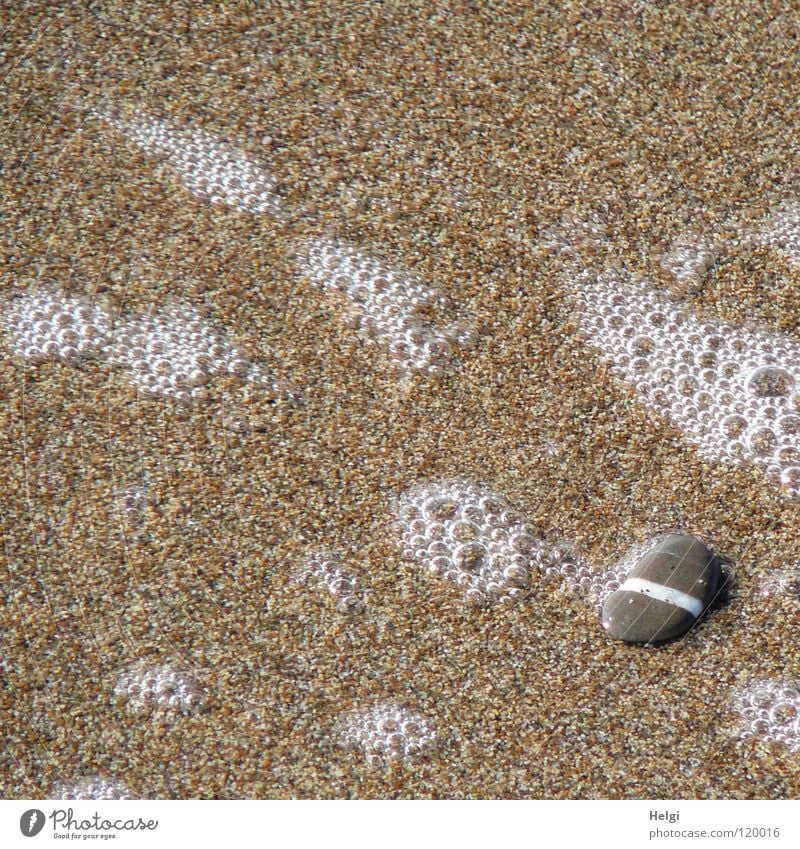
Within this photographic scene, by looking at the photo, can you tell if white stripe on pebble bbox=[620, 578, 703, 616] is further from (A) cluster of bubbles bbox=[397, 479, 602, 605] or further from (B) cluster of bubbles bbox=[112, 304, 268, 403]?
(B) cluster of bubbles bbox=[112, 304, 268, 403]

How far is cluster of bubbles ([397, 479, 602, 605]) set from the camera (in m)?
1.64

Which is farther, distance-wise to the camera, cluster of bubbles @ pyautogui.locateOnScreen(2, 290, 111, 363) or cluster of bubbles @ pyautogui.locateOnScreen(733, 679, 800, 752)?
cluster of bubbles @ pyautogui.locateOnScreen(2, 290, 111, 363)

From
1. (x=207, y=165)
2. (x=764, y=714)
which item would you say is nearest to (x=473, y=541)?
(x=764, y=714)

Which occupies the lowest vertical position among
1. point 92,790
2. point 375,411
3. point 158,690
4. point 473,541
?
point 92,790

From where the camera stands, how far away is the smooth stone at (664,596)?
62.0 inches

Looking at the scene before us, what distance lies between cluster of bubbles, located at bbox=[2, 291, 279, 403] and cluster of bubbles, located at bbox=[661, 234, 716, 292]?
34.5 inches

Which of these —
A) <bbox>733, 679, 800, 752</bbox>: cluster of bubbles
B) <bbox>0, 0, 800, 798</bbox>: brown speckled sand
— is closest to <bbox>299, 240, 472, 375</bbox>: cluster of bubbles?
<bbox>0, 0, 800, 798</bbox>: brown speckled sand

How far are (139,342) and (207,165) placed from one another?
1.35 ft

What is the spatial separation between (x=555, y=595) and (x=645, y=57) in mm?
1159

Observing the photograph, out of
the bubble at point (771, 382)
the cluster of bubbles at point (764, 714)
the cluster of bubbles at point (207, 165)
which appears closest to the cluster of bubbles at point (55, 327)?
the cluster of bubbles at point (207, 165)

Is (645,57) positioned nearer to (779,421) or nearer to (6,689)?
(779,421)

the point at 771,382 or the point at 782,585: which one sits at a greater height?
the point at 771,382

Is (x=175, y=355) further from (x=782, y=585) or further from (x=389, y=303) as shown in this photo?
(x=782, y=585)

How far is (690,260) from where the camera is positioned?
5.57 feet
